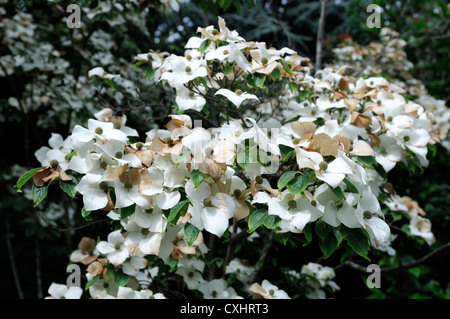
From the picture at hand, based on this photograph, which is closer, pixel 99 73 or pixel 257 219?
pixel 257 219

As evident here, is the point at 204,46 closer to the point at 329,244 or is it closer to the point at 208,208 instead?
the point at 208,208

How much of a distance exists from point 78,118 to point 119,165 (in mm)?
1565

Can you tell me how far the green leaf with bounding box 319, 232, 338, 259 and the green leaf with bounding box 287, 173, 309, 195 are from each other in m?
0.15

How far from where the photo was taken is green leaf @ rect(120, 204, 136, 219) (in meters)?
0.82

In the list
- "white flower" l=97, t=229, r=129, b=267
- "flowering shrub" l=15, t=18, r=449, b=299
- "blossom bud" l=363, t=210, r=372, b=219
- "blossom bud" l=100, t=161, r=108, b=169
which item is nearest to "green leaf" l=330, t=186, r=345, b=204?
"flowering shrub" l=15, t=18, r=449, b=299

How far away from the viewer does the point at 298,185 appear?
748 millimetres

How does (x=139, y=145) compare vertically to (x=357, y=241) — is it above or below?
above

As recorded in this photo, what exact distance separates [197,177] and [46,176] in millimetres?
367

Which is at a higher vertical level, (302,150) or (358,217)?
(302,150)

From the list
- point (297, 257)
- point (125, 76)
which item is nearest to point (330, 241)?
point (297, 257)

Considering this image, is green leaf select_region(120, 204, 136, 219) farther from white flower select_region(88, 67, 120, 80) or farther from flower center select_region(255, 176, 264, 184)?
white flower select_region(88, 67, 120, 80)

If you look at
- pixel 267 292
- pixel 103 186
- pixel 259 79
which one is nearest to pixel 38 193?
pixel 103 186
